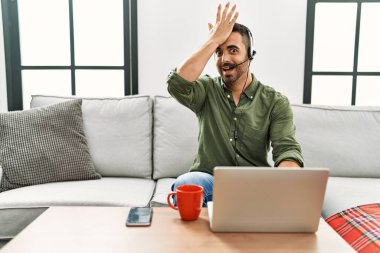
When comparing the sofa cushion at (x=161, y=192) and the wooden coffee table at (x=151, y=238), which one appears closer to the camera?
the wooden coffee table at (x=151, y=238)

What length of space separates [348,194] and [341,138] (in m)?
0.47

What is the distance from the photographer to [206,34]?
94.0 inches

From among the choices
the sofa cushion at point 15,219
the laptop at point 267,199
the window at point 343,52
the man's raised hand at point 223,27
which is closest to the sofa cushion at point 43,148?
the sofa cushion at point 15,219

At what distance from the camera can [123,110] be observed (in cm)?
203

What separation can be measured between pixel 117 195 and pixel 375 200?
110cm

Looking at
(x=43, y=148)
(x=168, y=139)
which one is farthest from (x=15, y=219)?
(x=168, y=139)

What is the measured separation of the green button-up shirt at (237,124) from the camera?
147 cm

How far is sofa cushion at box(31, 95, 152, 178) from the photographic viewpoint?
1951 millimetres

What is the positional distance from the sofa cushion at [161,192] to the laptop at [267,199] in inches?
25.9

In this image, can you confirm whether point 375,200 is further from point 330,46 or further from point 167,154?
point 330,46

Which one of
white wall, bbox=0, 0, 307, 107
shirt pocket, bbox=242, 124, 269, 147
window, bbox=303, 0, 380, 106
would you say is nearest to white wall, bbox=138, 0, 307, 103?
white wall, bbox=0, 0, 307, 107

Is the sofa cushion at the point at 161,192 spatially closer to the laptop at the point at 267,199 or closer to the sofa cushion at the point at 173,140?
the sofa cushion at the point at 173,140

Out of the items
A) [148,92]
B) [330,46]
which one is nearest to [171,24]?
[148,92]

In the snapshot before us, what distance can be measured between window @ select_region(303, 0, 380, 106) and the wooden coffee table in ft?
5.83
